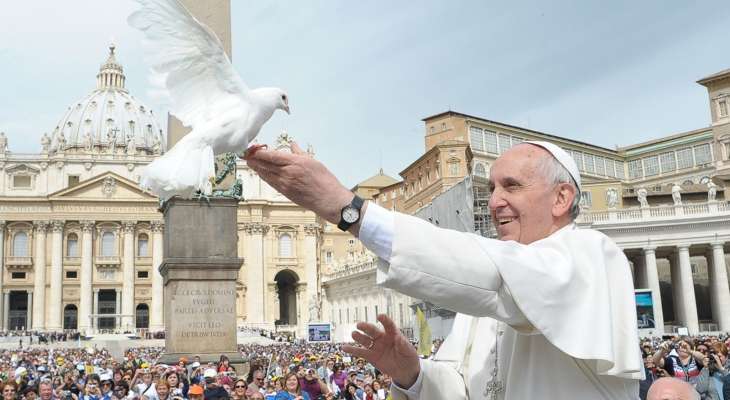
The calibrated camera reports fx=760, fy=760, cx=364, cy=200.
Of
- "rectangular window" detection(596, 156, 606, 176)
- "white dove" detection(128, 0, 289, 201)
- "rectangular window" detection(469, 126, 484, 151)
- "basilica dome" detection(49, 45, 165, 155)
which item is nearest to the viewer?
"white dove" detection(128, 0, 289, 201)

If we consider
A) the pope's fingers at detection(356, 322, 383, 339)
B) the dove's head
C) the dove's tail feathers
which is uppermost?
the dove's head

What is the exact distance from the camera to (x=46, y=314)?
270ft

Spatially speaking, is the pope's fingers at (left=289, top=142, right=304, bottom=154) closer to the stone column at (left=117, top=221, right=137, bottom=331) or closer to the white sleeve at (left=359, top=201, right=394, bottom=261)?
the white sleeve at (left=359, top=201, right=394, bottom=261)

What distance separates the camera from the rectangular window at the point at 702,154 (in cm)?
6025

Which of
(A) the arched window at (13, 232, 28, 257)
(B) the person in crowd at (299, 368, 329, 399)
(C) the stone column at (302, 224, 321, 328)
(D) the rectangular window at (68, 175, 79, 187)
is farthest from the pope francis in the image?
(D) the rectangular window at (68, 175, 79, 187)

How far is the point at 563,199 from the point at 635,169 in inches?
2794

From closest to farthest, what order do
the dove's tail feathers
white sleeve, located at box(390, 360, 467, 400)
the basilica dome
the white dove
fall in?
white sleeve, located at box(390, 360, 467, 400) → the dove's tail feathers → the white dove → the basilica dome

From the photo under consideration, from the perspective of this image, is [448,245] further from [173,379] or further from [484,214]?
[484,214]

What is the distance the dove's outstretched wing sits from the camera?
3215 mm

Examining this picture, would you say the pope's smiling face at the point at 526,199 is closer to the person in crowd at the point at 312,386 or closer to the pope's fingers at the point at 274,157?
the pope's fingers at the point at 274,157

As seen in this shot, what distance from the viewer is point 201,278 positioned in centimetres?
1473

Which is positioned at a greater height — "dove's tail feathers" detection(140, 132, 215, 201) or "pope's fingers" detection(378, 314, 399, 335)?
"dove's tail feathers" detection(140, 132, 215, 201)

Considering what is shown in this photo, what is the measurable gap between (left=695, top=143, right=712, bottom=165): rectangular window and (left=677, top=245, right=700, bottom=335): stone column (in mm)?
19797

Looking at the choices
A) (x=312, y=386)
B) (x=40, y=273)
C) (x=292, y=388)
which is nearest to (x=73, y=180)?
(x=40, y=273)
